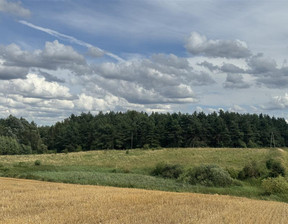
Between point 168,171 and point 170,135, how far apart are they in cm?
6536

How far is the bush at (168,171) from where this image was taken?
1692 inches

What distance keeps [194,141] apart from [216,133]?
314 inches

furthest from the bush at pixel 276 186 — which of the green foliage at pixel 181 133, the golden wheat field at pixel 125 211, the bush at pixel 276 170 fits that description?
the green foliage at pixel 181 133

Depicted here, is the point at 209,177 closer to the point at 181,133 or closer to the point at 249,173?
the point at 249,173

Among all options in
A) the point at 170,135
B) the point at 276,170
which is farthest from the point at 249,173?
the point at 170,135

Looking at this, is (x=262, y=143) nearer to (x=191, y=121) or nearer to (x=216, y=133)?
(x=216, y=133)

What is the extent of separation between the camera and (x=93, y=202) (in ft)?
59.5

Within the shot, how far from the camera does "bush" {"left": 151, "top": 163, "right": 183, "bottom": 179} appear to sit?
42969mm

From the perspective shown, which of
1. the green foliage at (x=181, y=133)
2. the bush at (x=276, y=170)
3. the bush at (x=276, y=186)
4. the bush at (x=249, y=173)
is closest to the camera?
the bush at (x=276, y=186)

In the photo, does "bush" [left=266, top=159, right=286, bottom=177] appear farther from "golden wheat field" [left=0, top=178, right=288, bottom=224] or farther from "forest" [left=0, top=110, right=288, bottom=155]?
"forest" [left=0, top=110, right=288, bottom=155]

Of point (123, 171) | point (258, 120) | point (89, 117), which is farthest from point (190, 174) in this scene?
point (89, 117)

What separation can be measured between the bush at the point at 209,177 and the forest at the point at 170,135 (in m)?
59.0

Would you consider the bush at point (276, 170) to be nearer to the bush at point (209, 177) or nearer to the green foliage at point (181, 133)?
the bush at point (209, 177)

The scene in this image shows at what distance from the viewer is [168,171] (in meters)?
43.7
